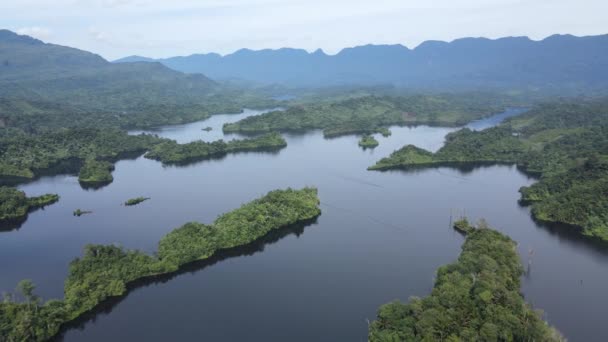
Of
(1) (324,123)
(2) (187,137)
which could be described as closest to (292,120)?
(1) (324,123)

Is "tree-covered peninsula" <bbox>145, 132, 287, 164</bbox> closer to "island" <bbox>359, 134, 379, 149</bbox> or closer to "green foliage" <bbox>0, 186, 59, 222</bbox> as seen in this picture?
"island" <bbox>359, 134, 379, 149</bbox>

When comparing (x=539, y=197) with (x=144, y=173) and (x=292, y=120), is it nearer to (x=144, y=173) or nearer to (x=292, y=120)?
(x=144, y=173)

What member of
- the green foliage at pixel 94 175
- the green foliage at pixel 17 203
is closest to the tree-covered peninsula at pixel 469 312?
the green foliage at pixel 17 203

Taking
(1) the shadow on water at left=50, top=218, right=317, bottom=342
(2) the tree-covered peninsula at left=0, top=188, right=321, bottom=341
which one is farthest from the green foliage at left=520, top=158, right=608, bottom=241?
(1) the shadow on water at left=50, top=218, right=317, bottom=342

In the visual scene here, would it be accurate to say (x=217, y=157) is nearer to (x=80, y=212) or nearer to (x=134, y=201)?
(x=134, y=201)

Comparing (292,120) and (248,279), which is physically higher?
(292,120)

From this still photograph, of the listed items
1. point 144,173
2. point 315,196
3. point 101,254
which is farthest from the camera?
point 144,173

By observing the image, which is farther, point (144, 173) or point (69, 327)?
point (144, 173)
